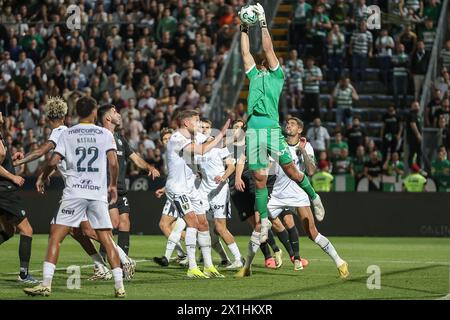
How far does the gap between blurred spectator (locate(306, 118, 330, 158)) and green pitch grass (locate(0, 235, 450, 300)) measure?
6182 millimetres

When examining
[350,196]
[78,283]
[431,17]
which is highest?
[431,17]

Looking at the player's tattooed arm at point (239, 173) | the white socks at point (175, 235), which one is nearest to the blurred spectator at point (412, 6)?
the player's tattooed arm at point (239, 173)

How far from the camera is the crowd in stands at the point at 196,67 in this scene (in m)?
28.2

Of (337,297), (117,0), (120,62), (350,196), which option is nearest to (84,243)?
(337,297)

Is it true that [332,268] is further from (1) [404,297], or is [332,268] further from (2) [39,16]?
(2) [39,16]

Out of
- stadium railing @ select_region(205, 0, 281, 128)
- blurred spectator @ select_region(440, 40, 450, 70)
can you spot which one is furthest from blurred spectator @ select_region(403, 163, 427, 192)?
stadium railing @ select_region(205, 0, 281, 128)

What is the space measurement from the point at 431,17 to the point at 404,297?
63.2 feet

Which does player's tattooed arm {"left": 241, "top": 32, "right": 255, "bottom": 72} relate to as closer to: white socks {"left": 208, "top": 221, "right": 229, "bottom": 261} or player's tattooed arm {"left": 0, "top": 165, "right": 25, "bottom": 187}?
player's tattooed arm {"left": 0, "top": 165, "right": 25, "bottom": 187}

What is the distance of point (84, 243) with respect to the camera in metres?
14.7

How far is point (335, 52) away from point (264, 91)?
53.0 feet

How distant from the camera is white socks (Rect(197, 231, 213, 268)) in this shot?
15.5 m

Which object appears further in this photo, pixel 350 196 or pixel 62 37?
pixel 62 37

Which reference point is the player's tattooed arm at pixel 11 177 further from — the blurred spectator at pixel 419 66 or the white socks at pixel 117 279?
the blurred spectator at pixel 419 66
